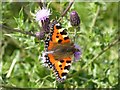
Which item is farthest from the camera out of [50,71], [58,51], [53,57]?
[50,71]

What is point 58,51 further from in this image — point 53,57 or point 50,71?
point 50,71

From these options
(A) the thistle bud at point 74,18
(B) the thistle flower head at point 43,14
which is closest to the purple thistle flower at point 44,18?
(B) the thistle flower head at point 43,14

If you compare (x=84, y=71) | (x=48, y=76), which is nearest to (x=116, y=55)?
(x=84, y=71)

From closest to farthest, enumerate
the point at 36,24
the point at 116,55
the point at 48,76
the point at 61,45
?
Answer: the point at 61,45
the point at 48,76
the point at 36,24
the point at 116,55

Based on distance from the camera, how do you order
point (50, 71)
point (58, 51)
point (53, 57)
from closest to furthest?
point (53, 57), point (58, 51), point (50, 71)

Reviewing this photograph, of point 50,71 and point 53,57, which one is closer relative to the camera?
point 53,57

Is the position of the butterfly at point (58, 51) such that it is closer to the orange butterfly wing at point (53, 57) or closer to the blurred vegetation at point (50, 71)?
the orange butterfly wing at point (53, 57)

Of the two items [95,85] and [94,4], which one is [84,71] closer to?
[95,85]

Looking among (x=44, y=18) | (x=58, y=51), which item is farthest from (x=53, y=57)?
(x=44, y=18)
